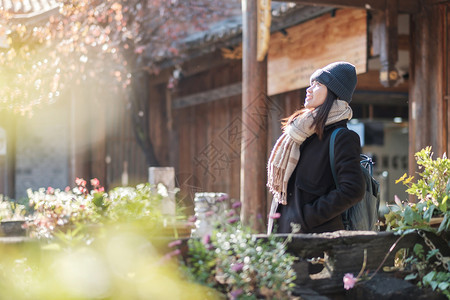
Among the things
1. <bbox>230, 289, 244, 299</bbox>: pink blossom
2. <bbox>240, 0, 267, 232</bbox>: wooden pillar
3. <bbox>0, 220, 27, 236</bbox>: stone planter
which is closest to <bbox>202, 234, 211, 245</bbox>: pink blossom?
<bbox>230, 289, 244, 299</bbox>: pink blossom

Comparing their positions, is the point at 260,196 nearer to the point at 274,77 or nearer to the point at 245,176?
the point at 245,176

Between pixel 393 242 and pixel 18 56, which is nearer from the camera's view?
pixel 393 242

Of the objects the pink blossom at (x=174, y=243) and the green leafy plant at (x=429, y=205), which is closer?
the pink blossom at (x=174, y=243)

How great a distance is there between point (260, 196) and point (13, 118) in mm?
7611

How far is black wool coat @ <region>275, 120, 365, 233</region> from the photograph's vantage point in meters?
3.13

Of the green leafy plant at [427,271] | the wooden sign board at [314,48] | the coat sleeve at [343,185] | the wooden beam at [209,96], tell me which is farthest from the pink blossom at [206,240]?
the wooden beam at [209,96]

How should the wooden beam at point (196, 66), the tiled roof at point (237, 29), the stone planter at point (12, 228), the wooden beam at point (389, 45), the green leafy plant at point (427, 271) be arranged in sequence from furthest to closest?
the wooden beam at point (196, 66), the tiled roof at point (237, 29), the wooden beam at point (389, 45), the stone planter at point (12, 228), the green leafy plant at point (427, 271)

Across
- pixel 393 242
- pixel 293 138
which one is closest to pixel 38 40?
Result: pixel 293 138

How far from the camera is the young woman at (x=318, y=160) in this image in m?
3.15

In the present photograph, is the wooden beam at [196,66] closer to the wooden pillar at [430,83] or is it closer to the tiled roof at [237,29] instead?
the tiled roof at [237,29]

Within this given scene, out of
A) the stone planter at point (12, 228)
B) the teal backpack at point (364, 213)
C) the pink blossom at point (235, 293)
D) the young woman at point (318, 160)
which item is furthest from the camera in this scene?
the stone planter at point (12, 228)

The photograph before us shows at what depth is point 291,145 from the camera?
333 cm

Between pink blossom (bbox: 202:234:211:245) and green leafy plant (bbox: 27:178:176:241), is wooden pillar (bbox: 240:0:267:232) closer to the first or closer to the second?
green leafy plant (bbox: 27:178:176:241)

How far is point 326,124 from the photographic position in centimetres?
325
